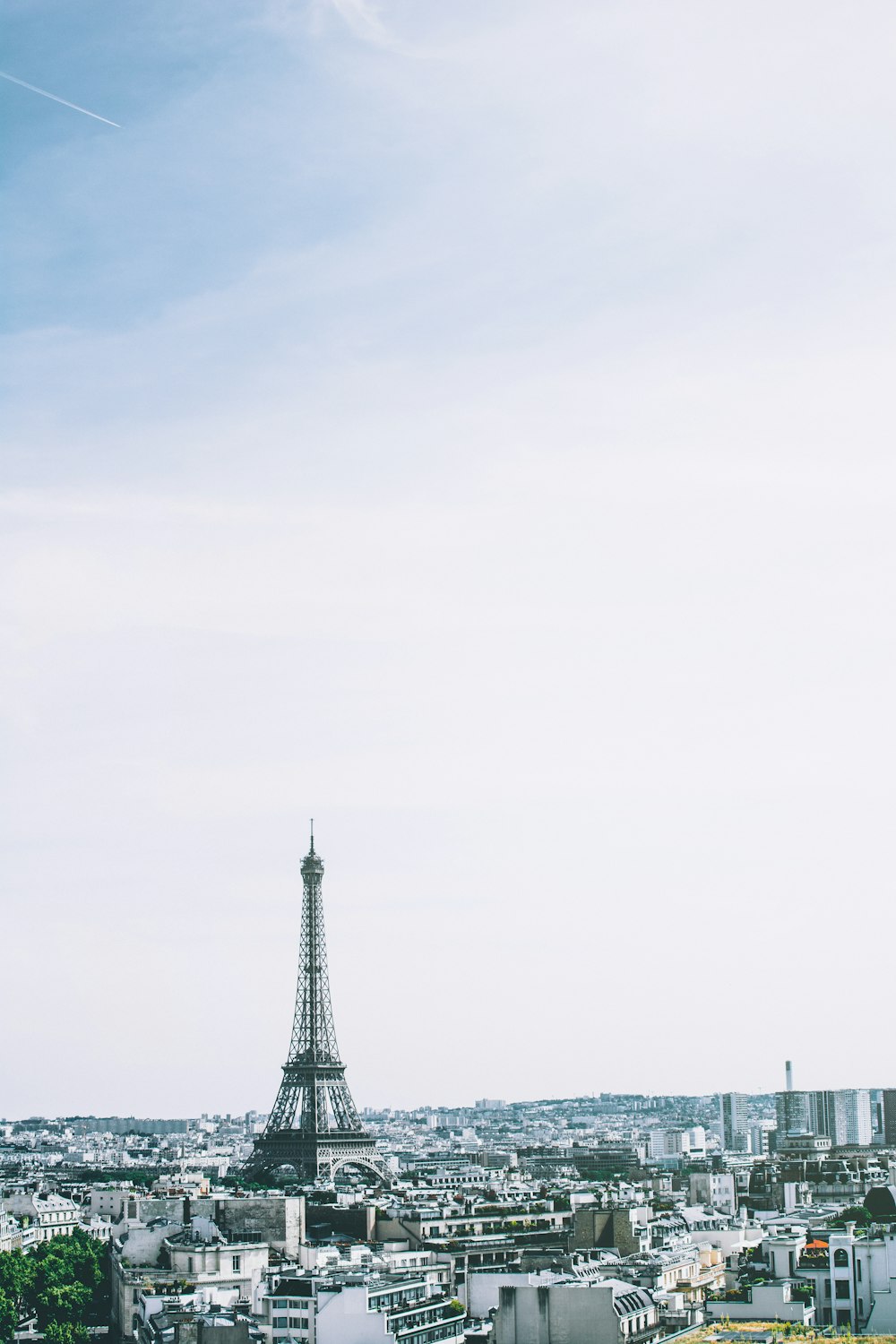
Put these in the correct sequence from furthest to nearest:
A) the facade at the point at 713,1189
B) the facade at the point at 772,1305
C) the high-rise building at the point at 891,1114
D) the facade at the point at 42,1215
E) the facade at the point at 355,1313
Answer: the high-rise building at the point at 891,1114, the facade at the point at 713,1189, the facade at the point at 42,1215, the facade at the point at 355,1313, the facade at the point at 772,1305

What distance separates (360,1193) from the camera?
8681 centimetres

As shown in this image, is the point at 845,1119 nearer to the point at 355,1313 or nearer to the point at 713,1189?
the point at 713,1189

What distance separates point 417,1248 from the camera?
2500 inches

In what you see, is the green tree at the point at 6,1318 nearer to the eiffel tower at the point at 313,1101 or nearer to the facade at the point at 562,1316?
the facade at the point at 562,1316

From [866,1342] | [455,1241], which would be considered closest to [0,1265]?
[455,1241]

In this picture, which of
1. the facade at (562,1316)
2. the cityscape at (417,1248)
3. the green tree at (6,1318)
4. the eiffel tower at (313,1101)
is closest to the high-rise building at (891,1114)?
the cityscape at (417,1248)

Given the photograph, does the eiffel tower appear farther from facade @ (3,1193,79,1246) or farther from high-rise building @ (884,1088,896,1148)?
high-rise building @ (884,1088,896,1148)

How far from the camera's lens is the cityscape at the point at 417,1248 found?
4156 cm

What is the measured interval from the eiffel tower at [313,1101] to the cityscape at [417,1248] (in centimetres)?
14

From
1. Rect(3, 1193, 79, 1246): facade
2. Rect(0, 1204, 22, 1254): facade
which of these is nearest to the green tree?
Rect(0, 1204, 22, 1254): facade

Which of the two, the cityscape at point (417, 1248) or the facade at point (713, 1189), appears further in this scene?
the facade at point (713, 1189)

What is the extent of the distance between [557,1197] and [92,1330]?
2499 centimetres

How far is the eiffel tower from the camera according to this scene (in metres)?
105

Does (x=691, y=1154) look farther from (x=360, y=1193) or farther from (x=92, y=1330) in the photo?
(x=92, y=1330)
